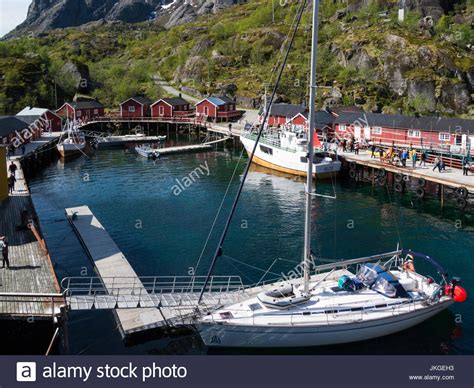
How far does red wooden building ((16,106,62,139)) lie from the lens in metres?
82.6

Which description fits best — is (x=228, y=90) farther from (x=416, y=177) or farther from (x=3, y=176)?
(x=3, y=176)

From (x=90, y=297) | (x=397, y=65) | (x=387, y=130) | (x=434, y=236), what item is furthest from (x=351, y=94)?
(x=90, y=297)

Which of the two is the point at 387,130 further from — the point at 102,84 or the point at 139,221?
the point at 102,84

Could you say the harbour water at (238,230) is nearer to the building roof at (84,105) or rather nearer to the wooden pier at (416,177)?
the wooden pier at (416,177)

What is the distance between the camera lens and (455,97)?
97.2 meters

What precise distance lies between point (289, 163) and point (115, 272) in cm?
3727

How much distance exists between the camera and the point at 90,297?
83.3 ft

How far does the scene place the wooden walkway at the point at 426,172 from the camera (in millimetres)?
50322

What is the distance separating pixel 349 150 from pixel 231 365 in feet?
173

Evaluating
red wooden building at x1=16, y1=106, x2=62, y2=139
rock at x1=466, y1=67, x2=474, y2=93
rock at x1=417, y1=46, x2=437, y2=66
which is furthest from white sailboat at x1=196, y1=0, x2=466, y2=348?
rock at x1=417, y1=46, x2=437, y2=66

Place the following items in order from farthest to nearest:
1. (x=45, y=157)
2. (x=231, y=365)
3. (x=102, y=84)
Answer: (x=102, y=84) < (x=45, y=157) < (x=231, y=365)

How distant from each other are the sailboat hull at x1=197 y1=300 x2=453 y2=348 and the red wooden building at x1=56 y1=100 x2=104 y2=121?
8386 cm

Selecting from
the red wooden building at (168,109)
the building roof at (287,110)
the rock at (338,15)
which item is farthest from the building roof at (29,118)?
the rock at (338,15)

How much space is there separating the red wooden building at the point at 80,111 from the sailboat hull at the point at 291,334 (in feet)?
275
